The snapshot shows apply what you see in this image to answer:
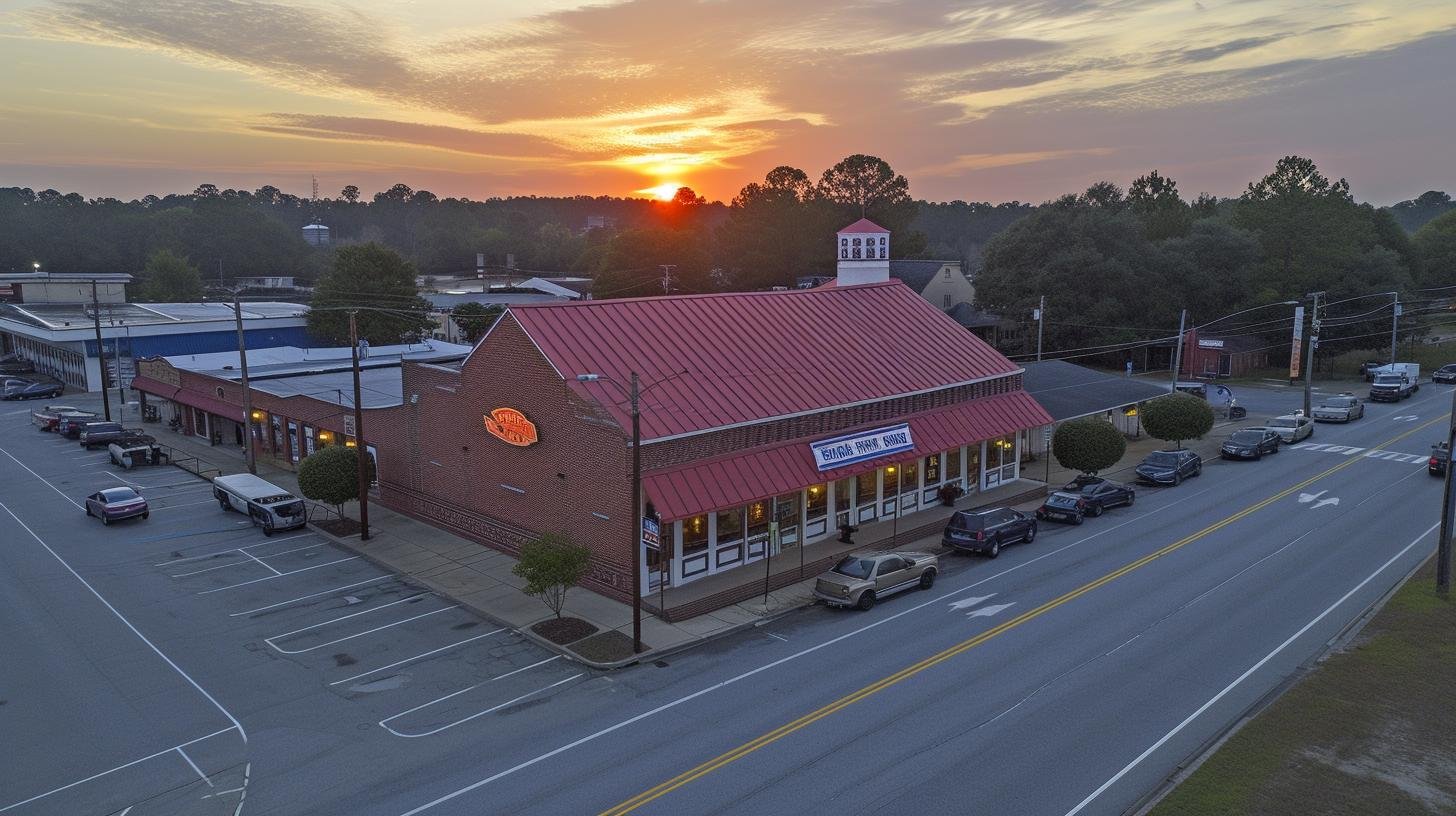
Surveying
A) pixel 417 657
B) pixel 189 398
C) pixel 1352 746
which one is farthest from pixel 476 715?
pixel 189 398

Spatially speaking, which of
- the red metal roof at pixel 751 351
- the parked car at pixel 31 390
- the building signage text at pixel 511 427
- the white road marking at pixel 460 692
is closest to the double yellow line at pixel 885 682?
the white road marking at pixel 460 692

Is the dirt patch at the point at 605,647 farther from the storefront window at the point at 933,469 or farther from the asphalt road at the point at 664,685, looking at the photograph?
the storefront window at the point at 933,469

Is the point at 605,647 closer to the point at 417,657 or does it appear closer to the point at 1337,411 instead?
the point at 417,657

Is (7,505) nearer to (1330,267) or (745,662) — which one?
(745,662)

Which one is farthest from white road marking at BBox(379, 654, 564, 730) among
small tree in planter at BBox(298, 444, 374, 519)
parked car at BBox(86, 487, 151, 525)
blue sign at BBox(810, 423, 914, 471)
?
parked car at BBox(86, 487, 151, 525)

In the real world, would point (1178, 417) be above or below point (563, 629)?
above

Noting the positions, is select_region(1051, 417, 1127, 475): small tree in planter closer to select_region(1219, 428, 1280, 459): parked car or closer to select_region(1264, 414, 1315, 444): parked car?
select_region(1219, 428, 1280, 459): parked car
